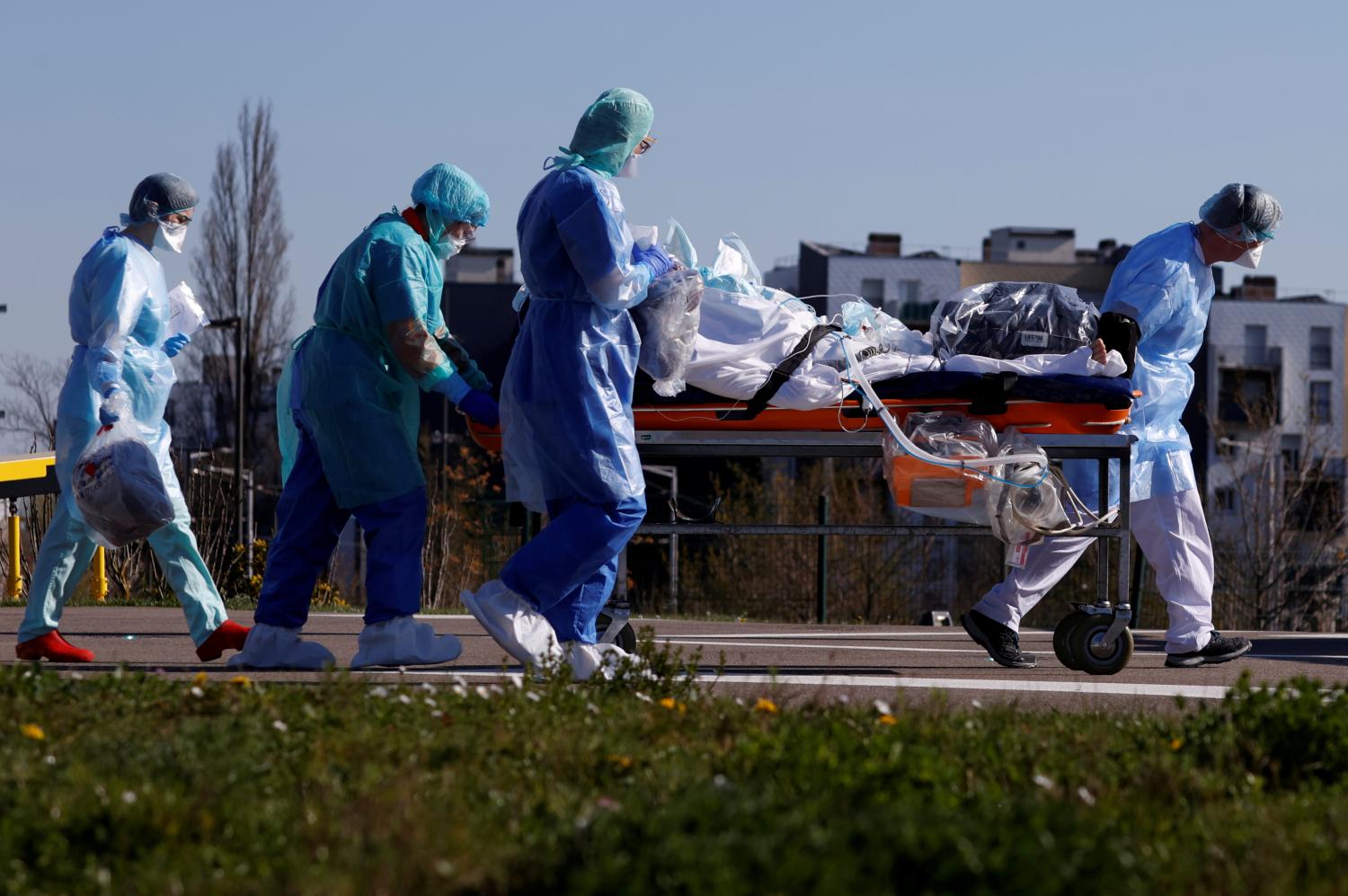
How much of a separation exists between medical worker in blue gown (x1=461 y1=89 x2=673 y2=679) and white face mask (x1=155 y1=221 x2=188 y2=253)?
1891 millimetres

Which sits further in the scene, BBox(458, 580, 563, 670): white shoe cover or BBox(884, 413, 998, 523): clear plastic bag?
BBox(884, 413, 998, 523): clear plastic bag

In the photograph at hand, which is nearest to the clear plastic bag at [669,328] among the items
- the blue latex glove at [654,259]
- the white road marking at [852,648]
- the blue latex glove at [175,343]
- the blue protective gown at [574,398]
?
the blue latex glove at [654,259]

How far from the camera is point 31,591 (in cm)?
746

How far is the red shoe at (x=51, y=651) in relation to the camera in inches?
283

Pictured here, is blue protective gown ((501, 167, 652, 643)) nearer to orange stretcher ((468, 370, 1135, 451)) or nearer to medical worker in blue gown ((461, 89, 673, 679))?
medical worker in blue gown ((461, 89, 673, 679))

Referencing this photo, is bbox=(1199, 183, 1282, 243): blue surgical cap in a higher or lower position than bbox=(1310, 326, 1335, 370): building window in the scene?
lower

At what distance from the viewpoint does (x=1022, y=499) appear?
23.9ft

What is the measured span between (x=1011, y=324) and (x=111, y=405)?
12.2 feet

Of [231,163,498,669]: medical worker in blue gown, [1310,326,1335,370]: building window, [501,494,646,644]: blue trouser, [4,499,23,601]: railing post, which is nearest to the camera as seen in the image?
[501,494,646,644]: blue trouser

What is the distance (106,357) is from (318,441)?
3.41ft

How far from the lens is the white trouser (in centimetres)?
800

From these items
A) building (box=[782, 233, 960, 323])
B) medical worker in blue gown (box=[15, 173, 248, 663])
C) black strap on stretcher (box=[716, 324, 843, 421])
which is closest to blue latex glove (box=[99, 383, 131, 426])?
medical worker in blue gown (box=[15, 173, 248, 663])

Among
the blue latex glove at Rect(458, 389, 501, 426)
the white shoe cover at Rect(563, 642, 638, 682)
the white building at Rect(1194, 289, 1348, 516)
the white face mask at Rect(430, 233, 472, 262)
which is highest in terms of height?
the white building at Rect(1194, 289, 1348, 516)

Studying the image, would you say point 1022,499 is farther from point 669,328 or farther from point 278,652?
point 278,652
